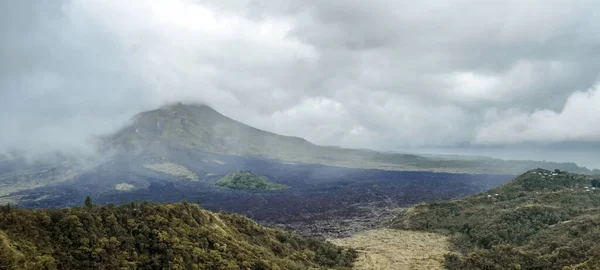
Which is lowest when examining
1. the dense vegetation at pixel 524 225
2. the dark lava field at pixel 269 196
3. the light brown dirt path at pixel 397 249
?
the dark lava field at pixel 269 196

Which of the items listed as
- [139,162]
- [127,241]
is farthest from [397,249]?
[139,162]

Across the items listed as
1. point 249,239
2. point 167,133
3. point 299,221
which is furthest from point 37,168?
point 249,239

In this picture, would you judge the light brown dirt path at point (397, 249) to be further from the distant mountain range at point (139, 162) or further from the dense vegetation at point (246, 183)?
the distant mountain range at point (139, 162)

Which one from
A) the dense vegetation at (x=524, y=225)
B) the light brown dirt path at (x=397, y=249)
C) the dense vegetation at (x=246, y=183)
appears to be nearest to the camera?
the dense vegetation at (x=524, y=225)

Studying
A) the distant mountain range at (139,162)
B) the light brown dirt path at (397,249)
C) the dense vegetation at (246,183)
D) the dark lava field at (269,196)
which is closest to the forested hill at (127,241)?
the light brown dirt path at (397,249)

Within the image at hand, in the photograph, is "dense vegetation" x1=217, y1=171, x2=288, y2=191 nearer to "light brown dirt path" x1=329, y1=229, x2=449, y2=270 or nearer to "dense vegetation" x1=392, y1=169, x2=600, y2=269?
"dense vegetation" x1=392, y1=169, x2=600, y2=269

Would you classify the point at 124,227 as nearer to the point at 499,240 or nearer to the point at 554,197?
the point at 499,240
